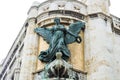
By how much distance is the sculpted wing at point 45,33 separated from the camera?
19047 millimetres

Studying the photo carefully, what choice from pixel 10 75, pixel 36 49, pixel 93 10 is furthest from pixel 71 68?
pixel 10 75

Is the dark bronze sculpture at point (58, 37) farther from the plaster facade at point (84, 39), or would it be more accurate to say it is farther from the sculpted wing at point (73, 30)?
the plaster facade at point (84, 39)

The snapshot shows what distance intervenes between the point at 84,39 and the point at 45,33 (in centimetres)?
186

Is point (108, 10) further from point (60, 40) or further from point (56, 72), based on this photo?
point (56, 72)

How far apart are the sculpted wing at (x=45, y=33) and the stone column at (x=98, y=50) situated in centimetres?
177

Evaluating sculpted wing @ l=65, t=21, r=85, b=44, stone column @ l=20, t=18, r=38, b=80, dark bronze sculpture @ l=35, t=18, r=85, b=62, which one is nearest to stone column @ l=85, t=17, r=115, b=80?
sculpted wing @ l=65, t=21, r=85, b=44

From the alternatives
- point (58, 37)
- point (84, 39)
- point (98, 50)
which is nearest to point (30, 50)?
point (58, 37)

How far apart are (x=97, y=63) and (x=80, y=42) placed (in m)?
1.41

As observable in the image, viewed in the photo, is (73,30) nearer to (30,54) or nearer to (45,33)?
(45,33)

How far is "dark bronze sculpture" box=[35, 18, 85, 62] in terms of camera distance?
59.5 feet

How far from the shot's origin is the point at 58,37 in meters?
18.6

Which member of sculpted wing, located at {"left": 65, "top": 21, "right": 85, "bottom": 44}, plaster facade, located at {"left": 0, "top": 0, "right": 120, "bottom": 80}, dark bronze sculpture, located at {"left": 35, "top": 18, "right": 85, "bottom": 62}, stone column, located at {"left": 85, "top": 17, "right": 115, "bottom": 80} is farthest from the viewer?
sculpted wing, located at {"left": 65, "top": 21, "right": 85, "bottom": 44}

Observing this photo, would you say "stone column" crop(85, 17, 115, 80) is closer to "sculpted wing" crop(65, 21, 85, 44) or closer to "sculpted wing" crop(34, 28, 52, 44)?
"sculpted wing" crop(65, 21, 85, 44)

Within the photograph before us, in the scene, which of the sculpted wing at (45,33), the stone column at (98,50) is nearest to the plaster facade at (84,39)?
the stone column at (98,50)
